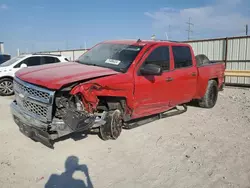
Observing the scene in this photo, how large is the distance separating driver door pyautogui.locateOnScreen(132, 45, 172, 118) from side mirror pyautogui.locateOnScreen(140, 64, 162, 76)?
8cm

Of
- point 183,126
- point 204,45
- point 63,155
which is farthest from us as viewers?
point 204,45

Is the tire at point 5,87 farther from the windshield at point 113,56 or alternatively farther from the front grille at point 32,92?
the front grille at point 32,92

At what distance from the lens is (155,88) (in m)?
4.96

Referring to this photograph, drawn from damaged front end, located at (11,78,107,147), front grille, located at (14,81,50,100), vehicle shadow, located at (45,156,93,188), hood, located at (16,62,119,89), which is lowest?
vehicle shadow, located at (45,156,93,188)

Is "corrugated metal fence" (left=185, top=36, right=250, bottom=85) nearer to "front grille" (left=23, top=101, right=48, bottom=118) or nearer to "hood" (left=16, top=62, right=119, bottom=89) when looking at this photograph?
"hood" (left=16, top=62, right=119, bottom=89)

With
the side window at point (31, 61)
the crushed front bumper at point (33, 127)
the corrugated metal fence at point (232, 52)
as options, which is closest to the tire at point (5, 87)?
the side window at point (31, 61)

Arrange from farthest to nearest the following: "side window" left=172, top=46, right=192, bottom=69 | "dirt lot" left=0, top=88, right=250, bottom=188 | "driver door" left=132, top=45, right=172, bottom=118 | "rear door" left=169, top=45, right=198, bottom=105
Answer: "side window" left=172, top=46, right=192, bottom=69 < "rear door" left=169, top=45, right=198, bottom=105 < "driver door" left=132, top=45, right=172, bottom=118 < "dirt lot" left=0, top=88, right=250, bottom=188

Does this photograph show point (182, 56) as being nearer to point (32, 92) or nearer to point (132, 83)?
point (132, 83)

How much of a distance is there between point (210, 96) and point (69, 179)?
5.50 meters

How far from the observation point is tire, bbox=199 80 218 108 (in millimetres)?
7230

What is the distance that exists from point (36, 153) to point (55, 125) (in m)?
0.76

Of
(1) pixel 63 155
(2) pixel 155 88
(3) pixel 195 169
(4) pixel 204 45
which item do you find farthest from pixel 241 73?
(1) pixel 63 155

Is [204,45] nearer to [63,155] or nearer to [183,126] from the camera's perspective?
[183,126]

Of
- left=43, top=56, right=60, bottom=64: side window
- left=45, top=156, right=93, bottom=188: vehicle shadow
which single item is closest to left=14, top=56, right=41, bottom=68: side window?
left=43, top=56, right=60, bottom=64: side window
